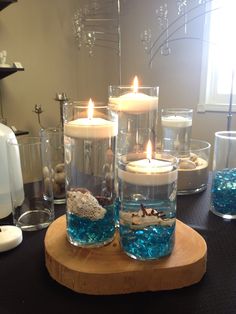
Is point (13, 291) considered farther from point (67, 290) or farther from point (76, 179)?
point (76, 179)

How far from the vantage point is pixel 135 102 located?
1.98 feet

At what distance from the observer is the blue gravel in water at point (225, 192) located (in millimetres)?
660

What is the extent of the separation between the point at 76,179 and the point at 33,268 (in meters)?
0.16

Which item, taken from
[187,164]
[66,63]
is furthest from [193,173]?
[66,63]

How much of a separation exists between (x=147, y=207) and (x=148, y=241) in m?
0.05

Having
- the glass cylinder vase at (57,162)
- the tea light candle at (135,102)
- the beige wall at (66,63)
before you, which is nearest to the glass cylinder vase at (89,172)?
the tea light candle at (135,102)

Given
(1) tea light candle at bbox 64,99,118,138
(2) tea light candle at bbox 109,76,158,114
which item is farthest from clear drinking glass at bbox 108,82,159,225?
(1) tea light candle at bbox 64,99,118,138

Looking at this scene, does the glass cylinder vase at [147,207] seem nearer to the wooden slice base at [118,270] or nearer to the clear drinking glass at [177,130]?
the wooden slice base at [118,270]

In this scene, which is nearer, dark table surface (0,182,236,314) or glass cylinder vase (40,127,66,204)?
dark table surface (0,182,236,314)

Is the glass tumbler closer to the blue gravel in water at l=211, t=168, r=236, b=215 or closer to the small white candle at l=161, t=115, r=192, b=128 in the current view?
the blue gravel in water at l=211, t=168, r=236, b=215

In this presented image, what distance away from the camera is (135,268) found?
1.44ft

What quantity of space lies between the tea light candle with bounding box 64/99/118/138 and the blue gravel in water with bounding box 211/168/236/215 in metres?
0.32

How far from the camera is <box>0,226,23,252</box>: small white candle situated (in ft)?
1.76

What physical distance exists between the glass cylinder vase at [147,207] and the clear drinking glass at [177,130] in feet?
1.28
